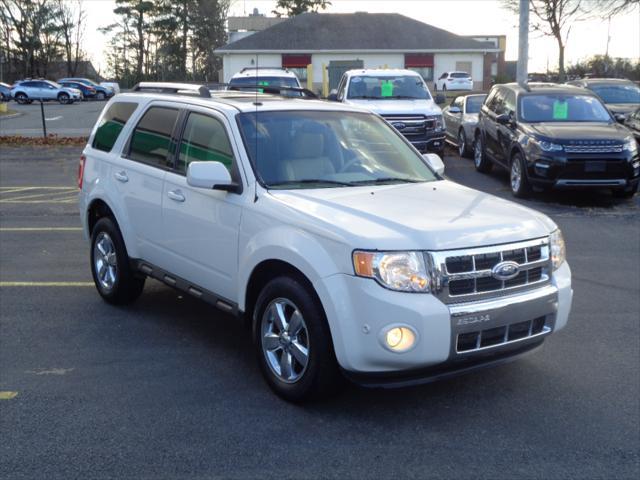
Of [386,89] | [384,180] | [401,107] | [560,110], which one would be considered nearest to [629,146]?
[560,110]

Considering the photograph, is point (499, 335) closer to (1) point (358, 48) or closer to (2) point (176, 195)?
(2) point (176, 195)

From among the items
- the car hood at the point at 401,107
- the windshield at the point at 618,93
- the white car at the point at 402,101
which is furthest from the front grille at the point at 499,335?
the windshield at the point at 618,93

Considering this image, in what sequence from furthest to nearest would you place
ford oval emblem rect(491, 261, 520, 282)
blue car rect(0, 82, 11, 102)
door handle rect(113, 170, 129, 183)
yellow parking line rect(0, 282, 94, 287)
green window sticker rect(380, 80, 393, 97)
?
1. blue car rect(0, 82, 11, 102)
2. green window sticker rect(380, 80, 393, 97)
3. yellow parking line rect(0, 282, 94, 287)
4. door handle rect(113, 170, 129, 183)
5. ford oval emblem rect(491, 261, 520, 282)

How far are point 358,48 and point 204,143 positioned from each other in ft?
164

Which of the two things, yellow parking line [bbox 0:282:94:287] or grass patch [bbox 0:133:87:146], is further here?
grass patch [bbox 0:133:87:146]

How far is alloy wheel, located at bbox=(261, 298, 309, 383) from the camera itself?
4.82 m

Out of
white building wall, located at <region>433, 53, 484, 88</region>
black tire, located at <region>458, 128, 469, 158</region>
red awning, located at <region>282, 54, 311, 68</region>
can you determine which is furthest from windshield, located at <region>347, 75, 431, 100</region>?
white building wall, located at <region>433, 53, 484, 88</region>

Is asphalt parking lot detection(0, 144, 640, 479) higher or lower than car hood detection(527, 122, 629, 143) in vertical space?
lower

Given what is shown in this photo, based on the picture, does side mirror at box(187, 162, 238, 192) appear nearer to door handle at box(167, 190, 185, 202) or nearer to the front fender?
the front fender

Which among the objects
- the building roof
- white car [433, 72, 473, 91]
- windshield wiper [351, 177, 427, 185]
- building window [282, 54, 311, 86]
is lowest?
windshield wiper [351, 177, 427, 185]

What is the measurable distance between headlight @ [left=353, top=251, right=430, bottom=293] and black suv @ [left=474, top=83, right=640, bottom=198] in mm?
9007

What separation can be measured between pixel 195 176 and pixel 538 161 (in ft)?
29.1

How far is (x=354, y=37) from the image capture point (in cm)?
5569

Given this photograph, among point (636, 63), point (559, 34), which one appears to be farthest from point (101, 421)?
point (636, 63)
